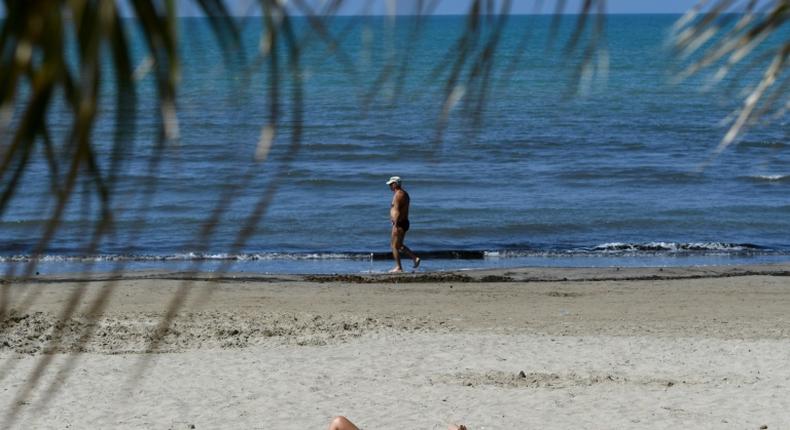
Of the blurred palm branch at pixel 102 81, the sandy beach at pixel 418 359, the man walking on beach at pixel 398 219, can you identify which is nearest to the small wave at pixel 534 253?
the man walking on beach at pixel 398 219

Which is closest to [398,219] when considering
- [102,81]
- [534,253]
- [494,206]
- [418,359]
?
[534,253]

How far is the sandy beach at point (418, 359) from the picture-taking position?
379 inches

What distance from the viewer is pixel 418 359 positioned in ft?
38.1

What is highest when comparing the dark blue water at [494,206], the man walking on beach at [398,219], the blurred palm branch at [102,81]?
the blurred palm branch at [102,81]

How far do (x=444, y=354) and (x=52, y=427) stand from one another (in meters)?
4.05

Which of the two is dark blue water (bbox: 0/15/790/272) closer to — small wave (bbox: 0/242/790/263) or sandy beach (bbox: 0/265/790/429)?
small wave (bbox: 0/242/790/263)

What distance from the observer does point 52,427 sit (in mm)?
9219

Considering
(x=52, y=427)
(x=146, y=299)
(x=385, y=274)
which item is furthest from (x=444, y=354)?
(x=385, y=274)

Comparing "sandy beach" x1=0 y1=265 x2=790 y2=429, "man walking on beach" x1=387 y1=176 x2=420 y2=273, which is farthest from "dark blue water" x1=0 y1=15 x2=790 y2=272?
"sandy beach" x1=0 y1=265 x2=790 y2=429

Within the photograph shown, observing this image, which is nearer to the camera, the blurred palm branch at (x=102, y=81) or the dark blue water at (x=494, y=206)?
the blurred palm branch at (x=102, y=81)

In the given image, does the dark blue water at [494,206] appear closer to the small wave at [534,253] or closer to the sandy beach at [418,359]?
the small wave at [534,253]

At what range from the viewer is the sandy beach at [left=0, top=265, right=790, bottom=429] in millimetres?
9625

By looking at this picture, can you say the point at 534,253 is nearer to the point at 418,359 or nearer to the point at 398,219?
the point at 398,219

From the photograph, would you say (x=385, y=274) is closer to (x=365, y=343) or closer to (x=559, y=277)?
(x=559, y=277)
